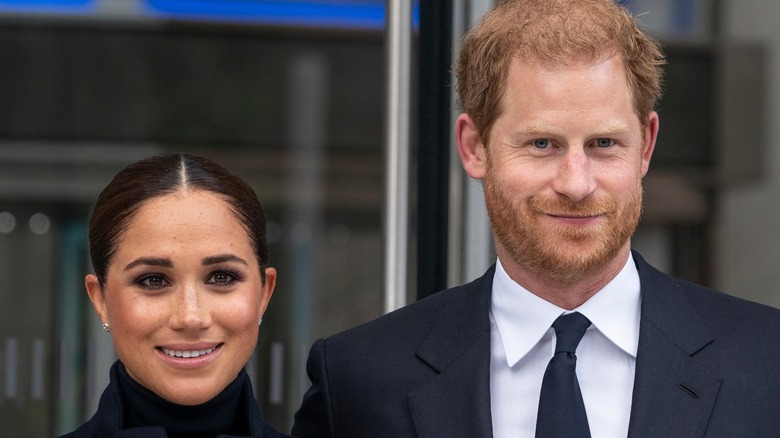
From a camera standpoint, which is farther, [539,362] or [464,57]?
[464,57]

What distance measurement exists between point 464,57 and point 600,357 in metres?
0.63

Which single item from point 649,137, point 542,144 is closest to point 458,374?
point 542,144

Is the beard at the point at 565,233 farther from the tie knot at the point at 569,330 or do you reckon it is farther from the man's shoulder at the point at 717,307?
the man's shoulder at the point at 717,307

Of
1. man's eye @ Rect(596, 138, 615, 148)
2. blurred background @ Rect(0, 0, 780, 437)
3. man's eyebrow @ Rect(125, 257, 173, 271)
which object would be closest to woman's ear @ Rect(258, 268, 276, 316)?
man's eyebrow @ Rect(125, 257, 173, 271)

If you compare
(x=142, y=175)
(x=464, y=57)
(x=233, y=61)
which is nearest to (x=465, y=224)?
(x=464, y=57)

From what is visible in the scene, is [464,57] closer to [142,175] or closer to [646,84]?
[646,84]

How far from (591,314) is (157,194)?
786 millimetres

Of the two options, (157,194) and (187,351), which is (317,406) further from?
(157,194)

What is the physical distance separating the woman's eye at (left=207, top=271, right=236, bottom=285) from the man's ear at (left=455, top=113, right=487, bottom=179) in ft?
1.65

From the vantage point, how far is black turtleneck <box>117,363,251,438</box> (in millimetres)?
2164

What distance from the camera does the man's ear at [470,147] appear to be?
2410 millimetres

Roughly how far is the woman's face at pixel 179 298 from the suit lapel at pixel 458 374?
37 cm

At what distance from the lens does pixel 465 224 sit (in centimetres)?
331

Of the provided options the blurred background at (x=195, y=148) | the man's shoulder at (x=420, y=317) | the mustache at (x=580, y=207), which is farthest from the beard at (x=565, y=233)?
the blurred background at (x=195, y=148)
